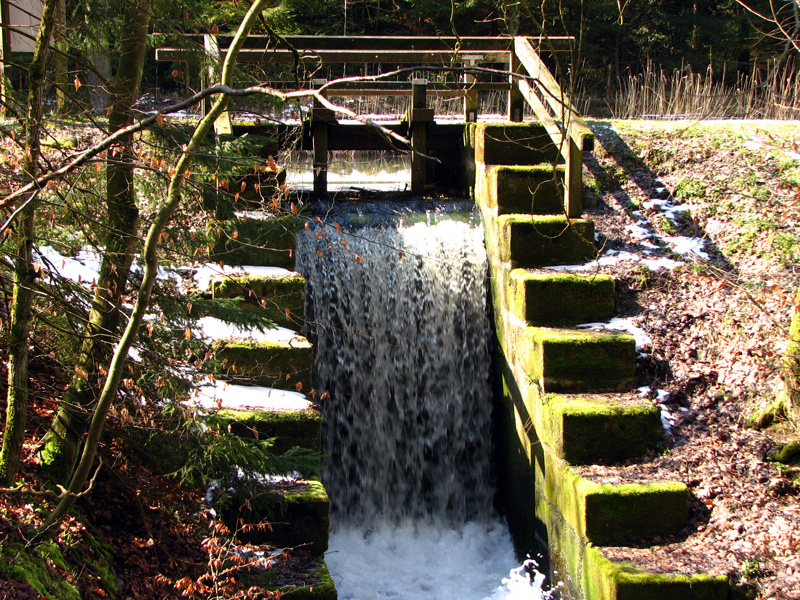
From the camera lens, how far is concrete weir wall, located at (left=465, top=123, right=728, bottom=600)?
14.9 ft

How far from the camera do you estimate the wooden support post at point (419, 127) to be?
8039 mm

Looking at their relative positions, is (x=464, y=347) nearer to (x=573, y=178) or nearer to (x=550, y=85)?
(x=573, y=178)

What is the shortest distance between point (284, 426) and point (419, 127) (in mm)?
4492

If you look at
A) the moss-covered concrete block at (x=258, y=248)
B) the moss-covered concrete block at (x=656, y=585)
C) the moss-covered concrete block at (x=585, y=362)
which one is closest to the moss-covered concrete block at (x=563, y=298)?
the moss-covered concrete block at (x=585, y=362)

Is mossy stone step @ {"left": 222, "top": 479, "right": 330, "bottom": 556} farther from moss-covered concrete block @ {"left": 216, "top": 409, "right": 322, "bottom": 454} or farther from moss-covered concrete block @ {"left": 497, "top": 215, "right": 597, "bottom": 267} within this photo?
moss-covered concrete block @ {"left": 497, "top": 215, "right": 597, "bottom": 267}

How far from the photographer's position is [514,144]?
23.8 feet

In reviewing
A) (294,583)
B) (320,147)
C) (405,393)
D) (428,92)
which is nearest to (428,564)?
(405,393)

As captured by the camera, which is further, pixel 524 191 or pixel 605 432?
pixel 524 191

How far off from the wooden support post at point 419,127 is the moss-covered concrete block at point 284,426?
401 centimetres

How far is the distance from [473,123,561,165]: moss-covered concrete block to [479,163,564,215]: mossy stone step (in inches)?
21.1

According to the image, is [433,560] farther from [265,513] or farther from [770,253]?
[770,253]

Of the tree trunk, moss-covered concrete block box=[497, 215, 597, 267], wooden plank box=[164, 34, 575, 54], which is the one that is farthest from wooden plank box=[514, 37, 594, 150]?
the tree trunk

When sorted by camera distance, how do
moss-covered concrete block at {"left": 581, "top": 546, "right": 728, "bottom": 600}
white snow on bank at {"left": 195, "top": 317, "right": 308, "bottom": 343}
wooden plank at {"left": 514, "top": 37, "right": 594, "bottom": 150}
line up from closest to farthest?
moss-covered concrete block at {"left": 581, "top": 546, "right": 728, "bottom": 600} → white snow on bank at {"left": 195, "top": 317, "right": 308, "bottom": 343} → wooden plank at {"left": 514, "top": 37, "right": 594, "bottom": 150}

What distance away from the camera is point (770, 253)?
5.92 metres
